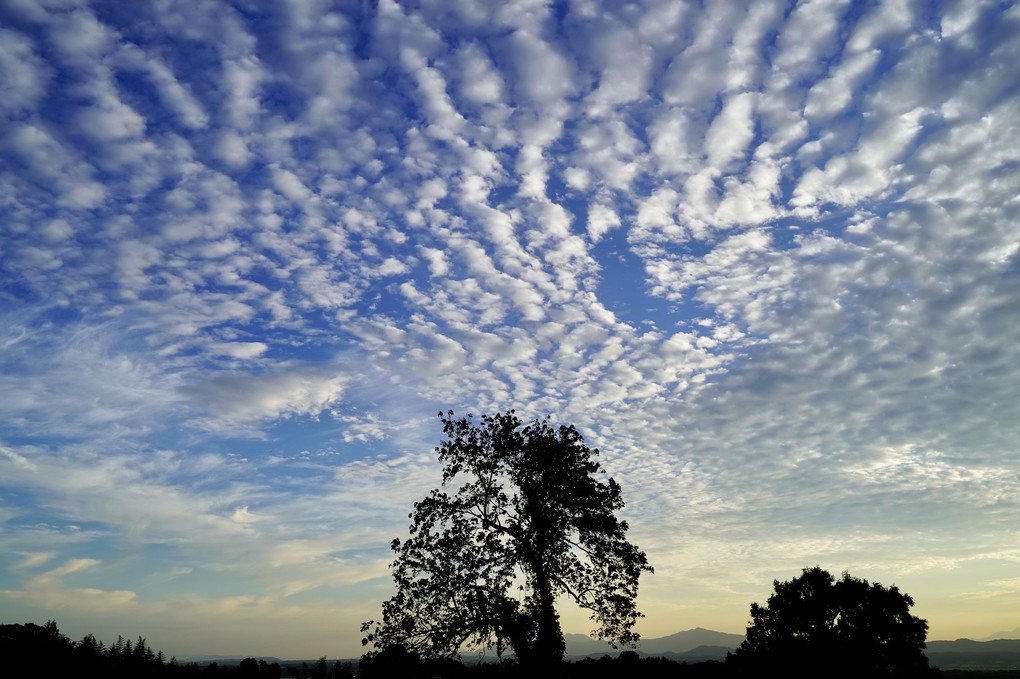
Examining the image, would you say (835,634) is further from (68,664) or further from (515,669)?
(68,664)

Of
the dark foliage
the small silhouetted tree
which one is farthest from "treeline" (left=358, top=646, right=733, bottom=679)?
the dark foliage

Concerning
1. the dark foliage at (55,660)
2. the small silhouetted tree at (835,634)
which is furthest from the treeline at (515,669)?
the dark foliage at (55,660)

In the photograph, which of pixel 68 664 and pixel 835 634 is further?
pixel 835 634

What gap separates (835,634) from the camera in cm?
3641

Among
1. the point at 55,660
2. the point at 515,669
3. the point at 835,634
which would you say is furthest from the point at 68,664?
the point at 835,634

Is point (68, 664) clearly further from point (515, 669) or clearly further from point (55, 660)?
point (515, 669)

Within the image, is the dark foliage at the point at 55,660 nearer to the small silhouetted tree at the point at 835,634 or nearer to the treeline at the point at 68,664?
the treeline at the point at 68,664

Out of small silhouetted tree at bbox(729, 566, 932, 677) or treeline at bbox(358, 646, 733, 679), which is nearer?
treeline at bbox(358, 646, 733, 679)

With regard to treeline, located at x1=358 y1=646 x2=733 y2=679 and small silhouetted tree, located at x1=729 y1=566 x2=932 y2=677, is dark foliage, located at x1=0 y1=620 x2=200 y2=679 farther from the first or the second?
small silhouetted tree, located at x1=729 y1=566 x2=932 y2=677

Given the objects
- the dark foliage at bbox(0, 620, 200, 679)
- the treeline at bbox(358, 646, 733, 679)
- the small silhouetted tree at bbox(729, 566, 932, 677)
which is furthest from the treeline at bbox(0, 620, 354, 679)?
the small silhouetted tree at bbox(729, 566, 932, 677)

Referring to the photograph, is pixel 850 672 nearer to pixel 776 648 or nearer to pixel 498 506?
pixel 776 648

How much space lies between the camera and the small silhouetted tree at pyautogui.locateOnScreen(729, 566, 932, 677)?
3391 cm

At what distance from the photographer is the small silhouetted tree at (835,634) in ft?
111

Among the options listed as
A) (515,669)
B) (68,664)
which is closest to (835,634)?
(515,669)
